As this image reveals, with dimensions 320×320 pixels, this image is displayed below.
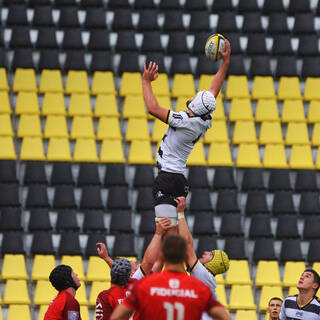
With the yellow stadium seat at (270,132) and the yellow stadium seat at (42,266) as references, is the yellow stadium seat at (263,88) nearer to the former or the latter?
the yellow stadium seat at (270,132)

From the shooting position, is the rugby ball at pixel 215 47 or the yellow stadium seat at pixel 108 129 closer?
the rugby ball at pixel 215 47

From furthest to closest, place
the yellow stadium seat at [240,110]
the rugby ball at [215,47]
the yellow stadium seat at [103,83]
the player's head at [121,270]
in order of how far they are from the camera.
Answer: the yellow stadium seat at [103,83], the yellow stadium seat at [240,110], the rugby ball at [215,47], the player's head at [121,270]

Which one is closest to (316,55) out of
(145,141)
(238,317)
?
(145,141)

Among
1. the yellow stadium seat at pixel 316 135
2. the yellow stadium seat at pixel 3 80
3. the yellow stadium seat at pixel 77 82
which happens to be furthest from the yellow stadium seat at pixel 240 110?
the yellow stadium seat at pixel 3 80

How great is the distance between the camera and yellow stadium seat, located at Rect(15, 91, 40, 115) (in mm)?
14140

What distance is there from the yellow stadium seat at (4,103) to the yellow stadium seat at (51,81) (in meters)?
0.60

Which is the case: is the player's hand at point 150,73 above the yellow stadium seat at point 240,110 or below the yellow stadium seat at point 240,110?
below

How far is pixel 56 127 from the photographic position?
45.9 ft

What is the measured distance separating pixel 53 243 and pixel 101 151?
73.3 inches

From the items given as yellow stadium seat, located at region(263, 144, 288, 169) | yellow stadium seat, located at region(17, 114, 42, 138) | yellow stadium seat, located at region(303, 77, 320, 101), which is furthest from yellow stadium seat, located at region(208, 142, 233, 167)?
yellow stadium seat, located at region(17, 114, 42, 138)

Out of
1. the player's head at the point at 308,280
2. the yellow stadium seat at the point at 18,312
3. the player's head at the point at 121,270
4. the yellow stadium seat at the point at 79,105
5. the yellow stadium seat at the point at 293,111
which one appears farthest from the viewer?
the yellow stadium seat at the point at 293,111

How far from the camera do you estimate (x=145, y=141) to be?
544 inches

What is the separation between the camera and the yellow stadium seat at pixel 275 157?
45.2ft

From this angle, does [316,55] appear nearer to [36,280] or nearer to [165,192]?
[36,280]
